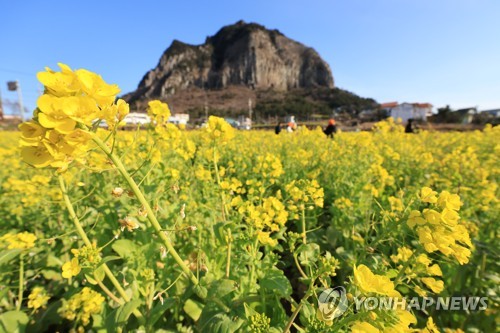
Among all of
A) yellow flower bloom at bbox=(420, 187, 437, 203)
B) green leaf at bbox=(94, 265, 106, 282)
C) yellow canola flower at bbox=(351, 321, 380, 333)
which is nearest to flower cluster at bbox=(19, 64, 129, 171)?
green leaf at bbox=(94, 265, 106, 282)

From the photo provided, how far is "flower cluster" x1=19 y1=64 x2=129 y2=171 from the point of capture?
78 centimetres

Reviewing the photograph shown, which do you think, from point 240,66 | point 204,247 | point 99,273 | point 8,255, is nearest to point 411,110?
point 204,247

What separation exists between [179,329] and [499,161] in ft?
16.6

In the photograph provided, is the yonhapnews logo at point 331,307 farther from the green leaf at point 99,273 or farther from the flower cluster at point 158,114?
the flower cluster at point 158,114

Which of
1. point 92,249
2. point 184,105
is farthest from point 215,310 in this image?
point 184,105

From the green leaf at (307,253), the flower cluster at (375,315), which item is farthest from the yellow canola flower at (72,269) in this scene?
the flower cluster at (375,315)

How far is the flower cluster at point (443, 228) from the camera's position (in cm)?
91

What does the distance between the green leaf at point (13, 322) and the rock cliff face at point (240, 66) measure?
370 feet

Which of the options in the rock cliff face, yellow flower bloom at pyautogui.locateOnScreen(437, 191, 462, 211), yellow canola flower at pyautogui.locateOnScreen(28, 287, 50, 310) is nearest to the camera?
yellow flower bloom at pyautogui.locateOnScreen(437, 191, 462, 211)

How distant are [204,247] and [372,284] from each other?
135cm

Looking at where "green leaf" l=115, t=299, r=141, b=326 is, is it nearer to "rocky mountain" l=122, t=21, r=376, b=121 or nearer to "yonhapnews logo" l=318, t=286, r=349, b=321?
"yonhapnews logo" l=318, t=286, r=349, b=321

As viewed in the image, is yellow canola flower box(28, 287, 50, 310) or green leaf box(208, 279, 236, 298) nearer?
green leaf box(208, 279, 236, 298)

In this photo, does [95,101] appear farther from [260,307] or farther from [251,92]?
[251,92]

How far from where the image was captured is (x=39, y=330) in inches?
67.6
